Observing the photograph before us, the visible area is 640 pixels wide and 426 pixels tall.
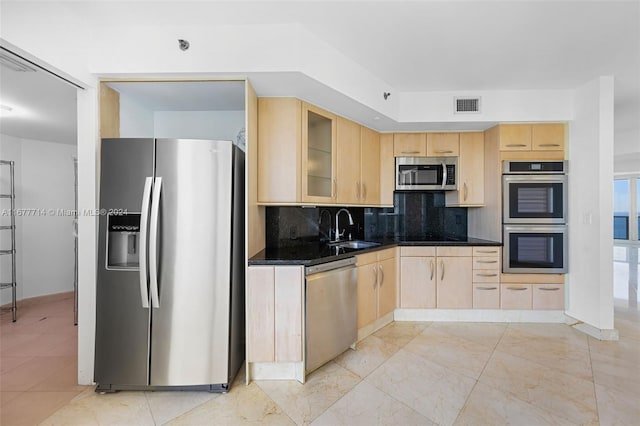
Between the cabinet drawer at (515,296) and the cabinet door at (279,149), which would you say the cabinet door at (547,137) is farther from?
the cabinet door at (279,149)

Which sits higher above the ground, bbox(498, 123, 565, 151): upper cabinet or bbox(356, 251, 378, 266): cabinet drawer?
bbox(498, 123, 565, 151): upper cabinet

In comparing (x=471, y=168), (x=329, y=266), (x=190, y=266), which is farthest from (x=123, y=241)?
(x=471, y=168)

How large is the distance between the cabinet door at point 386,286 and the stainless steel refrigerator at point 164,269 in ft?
5.21

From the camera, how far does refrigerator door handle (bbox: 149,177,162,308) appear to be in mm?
1767

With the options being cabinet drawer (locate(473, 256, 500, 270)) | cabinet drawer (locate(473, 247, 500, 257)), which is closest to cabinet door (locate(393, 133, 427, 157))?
cabinet drawer (locate(473, 247, 500, 257))

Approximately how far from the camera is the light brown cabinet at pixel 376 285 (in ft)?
8.46

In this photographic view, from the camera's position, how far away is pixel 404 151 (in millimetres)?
3297

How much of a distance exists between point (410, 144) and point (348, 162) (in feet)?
3.15

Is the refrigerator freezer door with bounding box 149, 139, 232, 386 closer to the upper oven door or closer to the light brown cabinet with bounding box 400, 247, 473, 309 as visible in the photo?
the light brown cabinet with bounding box 400, 247, 473, 309

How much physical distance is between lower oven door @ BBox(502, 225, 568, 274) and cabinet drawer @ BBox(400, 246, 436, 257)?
0.80 meters

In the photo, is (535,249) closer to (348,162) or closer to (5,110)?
(348,162)

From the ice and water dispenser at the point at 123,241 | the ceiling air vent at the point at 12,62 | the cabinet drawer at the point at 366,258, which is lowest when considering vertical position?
the cabinet drawer at the point at 366,258

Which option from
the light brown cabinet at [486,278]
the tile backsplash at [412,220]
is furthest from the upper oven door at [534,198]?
the tile backsplash at [412,220]

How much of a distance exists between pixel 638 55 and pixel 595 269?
1.92 metres
